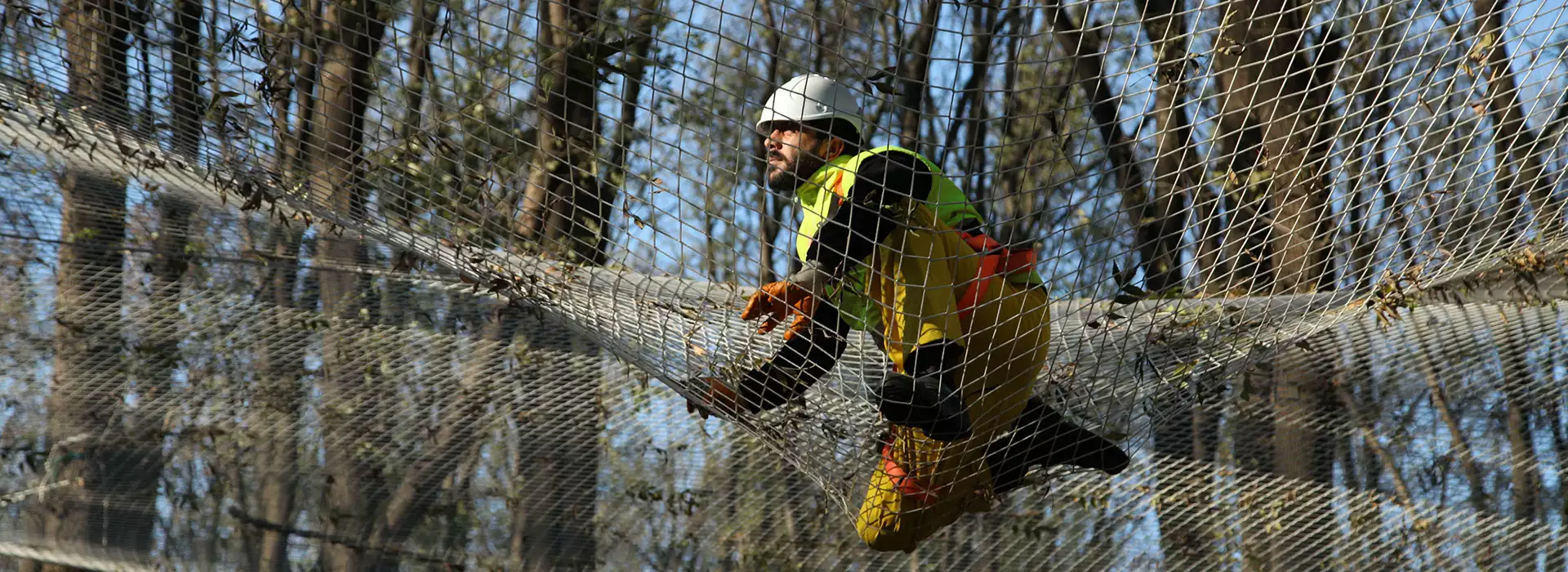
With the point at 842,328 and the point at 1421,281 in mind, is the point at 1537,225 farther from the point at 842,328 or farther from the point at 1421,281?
the point at 842,328

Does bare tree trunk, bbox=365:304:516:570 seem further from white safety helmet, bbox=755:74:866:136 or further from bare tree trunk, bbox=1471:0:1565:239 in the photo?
bare tree trunk, bbox=1471:0:1565:239

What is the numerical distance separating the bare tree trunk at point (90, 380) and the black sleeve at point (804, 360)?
2294mm

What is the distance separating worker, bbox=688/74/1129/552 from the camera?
9.42 feet

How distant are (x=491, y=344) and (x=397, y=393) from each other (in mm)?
439

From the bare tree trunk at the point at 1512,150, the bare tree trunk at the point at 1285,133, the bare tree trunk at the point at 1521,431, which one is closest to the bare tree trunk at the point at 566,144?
the bare tree trunk at the point at 1285,133

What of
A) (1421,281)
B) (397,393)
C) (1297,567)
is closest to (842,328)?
(1421,281)

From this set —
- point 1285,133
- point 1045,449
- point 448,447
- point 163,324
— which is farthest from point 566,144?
point 1285,133

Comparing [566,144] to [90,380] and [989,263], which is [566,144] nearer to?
[989,263]

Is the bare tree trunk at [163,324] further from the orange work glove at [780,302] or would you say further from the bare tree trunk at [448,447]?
the orange work glove at [780,302]

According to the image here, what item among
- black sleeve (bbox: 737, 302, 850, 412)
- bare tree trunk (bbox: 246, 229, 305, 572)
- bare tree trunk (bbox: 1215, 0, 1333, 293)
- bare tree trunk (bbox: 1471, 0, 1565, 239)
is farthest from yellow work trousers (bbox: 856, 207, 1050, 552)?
bare tree trunk (bbox: 246, 229, 305, 572)

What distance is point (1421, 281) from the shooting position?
11.0 ft

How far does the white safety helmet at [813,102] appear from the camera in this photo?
3.00 m

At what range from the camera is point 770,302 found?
3072 mm

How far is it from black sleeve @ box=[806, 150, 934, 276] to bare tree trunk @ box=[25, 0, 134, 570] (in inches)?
99.5
